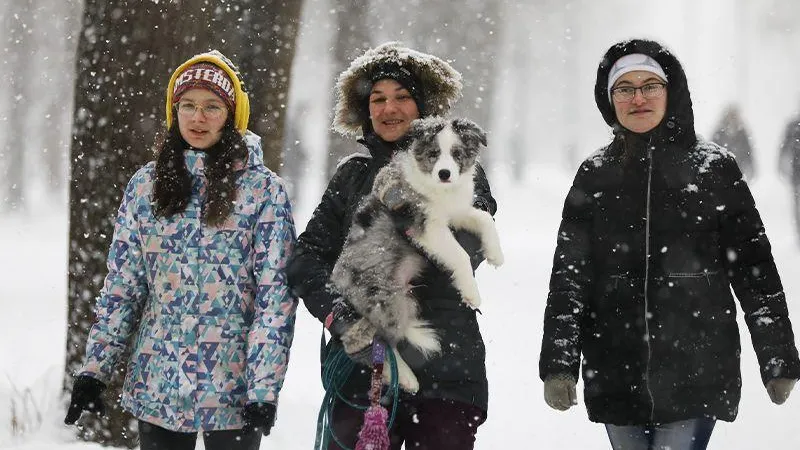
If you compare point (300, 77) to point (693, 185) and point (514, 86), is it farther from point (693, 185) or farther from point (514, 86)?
point (693, 185)

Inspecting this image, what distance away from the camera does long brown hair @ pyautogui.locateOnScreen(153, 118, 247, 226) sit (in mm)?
3268

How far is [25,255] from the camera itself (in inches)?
822

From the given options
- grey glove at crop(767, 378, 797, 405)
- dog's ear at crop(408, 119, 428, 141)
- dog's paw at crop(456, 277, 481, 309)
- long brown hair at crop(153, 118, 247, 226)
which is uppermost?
dog's ear at crop(408, 119, 428, 141)

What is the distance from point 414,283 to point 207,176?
927 millimetres

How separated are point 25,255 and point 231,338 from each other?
19664mm

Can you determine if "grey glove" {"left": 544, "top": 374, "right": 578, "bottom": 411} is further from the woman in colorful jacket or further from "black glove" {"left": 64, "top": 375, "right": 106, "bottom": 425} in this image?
"black glove" {"left": 64, "top": 375, "right": 106, "bottom": 425}

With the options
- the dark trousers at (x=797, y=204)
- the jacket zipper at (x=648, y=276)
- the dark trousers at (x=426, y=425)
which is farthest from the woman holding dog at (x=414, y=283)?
the dark trousers at (x=797, y=204)

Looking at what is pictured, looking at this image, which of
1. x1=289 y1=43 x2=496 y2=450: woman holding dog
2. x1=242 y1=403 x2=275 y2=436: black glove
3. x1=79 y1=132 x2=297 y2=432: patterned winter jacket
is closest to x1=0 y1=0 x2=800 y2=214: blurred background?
x1=289 y1=43 x2=496 y2=450: woman holding dog

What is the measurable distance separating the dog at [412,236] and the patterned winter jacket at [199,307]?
0.30 metres

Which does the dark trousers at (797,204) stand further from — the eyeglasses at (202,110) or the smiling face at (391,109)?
the eyeglasses at (202,110)

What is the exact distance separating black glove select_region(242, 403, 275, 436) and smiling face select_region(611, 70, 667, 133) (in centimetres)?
182

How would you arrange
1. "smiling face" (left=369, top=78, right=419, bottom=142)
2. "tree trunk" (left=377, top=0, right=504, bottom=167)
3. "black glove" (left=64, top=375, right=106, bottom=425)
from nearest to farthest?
"black glove" (left=64, top=375, right=106, bottom=425), "smiling face" (left=369, top=78, right=419, bottom=142), "tree trunk" (left=377, top=0, right=504, bottom=167)

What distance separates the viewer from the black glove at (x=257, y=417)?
10.1 ft

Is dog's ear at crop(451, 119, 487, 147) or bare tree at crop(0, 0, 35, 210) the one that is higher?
bare tree at crop(0, 0, 35, 210)
